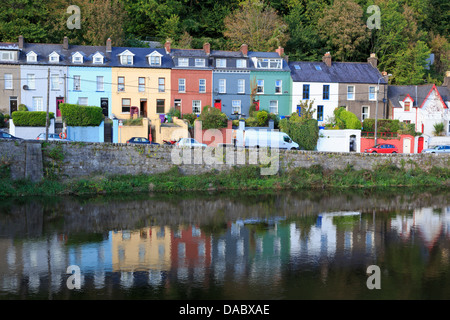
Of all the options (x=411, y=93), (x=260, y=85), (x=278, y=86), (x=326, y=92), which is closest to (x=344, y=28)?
(x=411, y=93)

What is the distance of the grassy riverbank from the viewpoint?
3145 cm

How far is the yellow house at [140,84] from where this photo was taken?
1811 inches

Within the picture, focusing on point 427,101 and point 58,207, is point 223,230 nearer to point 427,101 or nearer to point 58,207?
point 58,207

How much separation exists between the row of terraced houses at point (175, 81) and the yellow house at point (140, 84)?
9cm

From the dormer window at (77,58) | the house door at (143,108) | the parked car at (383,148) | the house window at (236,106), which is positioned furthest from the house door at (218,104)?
the parked car at (383,148)

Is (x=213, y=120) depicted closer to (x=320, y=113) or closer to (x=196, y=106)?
(x=196, y=106)

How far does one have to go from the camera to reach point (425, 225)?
26.4m

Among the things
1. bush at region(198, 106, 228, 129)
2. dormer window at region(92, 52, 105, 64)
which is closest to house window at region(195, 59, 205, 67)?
bush at region(198, 106, 228, 129)

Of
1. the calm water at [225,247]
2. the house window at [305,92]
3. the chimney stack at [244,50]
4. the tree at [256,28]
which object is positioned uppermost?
the tree at [256,28]

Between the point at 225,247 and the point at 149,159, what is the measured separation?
14.2 m

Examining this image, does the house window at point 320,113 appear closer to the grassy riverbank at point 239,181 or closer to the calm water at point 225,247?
the grassy riverbank at point 239,181

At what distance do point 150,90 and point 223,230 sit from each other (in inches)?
967
